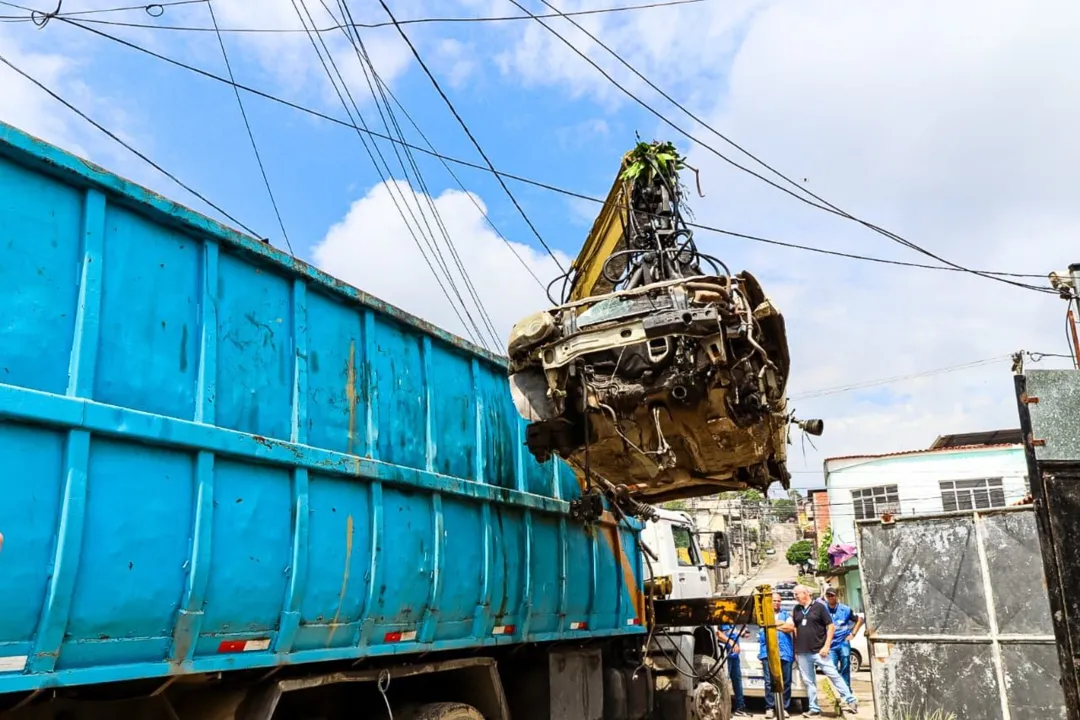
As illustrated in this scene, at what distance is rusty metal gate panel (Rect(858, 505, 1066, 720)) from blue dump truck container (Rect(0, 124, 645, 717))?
3866mm

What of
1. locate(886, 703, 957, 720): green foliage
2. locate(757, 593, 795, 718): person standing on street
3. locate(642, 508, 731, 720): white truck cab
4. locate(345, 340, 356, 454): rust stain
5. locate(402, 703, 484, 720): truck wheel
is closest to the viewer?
locate(345, 340, 356, 454): rust stain

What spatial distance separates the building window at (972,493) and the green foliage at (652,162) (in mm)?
23232

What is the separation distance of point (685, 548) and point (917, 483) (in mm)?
20043

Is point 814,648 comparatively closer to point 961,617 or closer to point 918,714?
point 918,714

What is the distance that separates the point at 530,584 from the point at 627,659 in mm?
2191

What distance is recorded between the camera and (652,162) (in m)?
6.46

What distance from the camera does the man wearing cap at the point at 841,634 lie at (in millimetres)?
10852

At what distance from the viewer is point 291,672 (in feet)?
14.0

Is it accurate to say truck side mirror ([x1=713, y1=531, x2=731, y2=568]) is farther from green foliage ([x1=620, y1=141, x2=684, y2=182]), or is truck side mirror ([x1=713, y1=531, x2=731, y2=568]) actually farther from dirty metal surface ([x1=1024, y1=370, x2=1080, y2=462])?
dirty metal surface ([x1=1024, y1=370, x2=1080, y2=462])

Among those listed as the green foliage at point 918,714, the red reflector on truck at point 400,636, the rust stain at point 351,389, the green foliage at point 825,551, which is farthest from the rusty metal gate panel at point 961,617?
the green foliage at point 825,551

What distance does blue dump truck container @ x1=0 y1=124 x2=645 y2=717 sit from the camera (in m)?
3.03

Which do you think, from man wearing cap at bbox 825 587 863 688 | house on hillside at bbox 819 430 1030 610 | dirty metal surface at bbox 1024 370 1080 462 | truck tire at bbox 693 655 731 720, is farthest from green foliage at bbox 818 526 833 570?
dirty metal surface at bbox 1024 370 1080 462

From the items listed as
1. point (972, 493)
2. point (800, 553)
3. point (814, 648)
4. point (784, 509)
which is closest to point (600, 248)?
point (814, 648)

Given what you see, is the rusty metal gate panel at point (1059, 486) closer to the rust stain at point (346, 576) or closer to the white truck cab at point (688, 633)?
the rust stain at point (346, 576)
